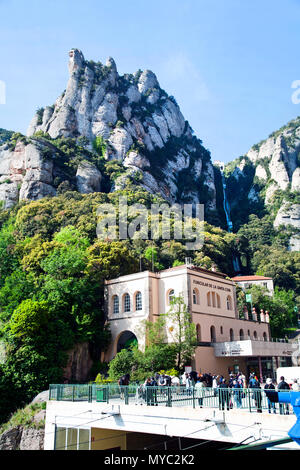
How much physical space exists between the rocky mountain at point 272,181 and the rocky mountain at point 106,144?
12.6m

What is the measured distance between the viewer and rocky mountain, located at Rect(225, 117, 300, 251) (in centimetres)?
10644

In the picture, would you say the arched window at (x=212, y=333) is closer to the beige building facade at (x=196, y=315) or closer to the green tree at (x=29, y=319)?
the beige building facade at (x=196, y=315)

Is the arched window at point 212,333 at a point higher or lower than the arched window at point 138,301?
lower

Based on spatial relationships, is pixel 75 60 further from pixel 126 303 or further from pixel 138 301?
pixel 138 301

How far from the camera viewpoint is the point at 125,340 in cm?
3878

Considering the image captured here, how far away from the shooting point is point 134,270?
44.9 metres

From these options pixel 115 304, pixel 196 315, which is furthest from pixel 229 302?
pixel 115 304

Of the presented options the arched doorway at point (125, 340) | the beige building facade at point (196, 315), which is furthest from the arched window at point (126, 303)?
the arched doorway at point (125, 340)

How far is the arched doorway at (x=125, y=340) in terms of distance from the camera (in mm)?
37750

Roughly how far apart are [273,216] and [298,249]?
53.0 ft

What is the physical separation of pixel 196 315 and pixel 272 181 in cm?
9483

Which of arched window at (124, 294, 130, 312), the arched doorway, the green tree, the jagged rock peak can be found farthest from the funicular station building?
the jagged rock peak
